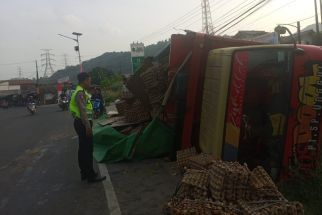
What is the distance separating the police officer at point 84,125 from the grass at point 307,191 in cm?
324

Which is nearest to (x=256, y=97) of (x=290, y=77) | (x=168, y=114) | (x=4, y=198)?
(x=290, y=77)

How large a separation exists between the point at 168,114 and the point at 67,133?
7597 mm

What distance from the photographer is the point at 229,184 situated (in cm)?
521

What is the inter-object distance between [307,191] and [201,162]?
1.51 metres

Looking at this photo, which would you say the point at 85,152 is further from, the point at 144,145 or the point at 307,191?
the point at 307,191

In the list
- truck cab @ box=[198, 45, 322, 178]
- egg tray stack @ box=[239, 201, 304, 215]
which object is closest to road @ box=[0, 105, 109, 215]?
truck cab @ box=[198, 45, 322, 178]

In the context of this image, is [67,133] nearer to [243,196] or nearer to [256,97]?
[256,97]

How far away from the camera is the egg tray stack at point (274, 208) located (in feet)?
14.8

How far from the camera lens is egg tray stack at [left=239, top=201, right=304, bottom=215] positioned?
14.8 feet

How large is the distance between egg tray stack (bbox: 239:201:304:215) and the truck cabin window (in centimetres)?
200

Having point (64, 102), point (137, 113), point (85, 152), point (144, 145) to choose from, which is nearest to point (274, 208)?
point (85, 152)

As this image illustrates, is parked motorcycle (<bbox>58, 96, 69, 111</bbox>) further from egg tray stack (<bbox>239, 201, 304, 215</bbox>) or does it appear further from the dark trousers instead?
egg tray stack (<bbox>239, 201, 304, 215</bbox>)

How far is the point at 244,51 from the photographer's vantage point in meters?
6.95

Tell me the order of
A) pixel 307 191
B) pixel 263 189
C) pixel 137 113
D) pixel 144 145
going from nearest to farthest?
pixel 263 189 < pixel 307 191 < pixel 144 145 < pixel 137 113
